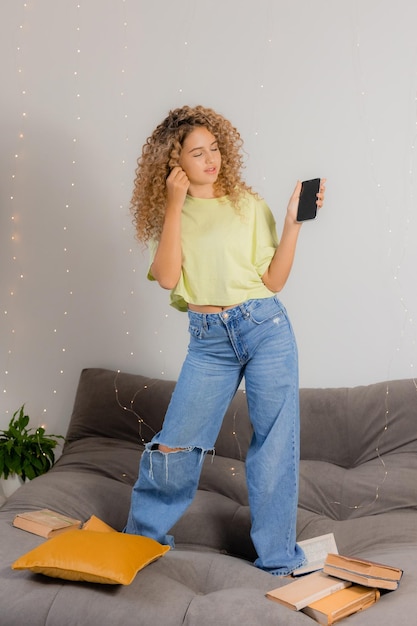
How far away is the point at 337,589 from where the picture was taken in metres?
2.06

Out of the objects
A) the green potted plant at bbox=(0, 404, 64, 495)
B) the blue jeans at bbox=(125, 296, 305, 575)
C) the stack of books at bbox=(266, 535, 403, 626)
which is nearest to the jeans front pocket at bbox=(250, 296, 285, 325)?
Answer: the blue jeans at bbox=(125, 296, 305, 575)

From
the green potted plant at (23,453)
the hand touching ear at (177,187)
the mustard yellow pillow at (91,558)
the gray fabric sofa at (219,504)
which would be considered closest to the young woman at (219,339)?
the hand touching ear at (177,187)

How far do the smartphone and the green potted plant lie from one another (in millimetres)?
1794

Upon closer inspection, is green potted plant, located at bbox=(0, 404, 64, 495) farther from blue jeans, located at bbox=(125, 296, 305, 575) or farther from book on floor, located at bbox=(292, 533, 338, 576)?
book on floor, located at bbox=(292, 533, 338, 576)

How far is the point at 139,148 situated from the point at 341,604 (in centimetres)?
231

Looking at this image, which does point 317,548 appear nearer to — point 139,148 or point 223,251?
point 223,251

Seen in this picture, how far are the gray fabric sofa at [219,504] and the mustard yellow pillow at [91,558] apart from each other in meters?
0.04

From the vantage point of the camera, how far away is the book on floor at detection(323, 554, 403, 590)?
2031 millimetres

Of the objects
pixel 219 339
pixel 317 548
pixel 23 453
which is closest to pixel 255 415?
pixel 219 339

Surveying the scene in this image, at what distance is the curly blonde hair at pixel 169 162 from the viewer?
2404mm

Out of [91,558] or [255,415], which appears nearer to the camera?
[91,558]

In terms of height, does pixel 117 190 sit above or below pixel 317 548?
above

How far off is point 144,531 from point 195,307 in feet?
2.18

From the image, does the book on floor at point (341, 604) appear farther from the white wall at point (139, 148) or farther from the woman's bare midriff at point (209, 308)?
the white wall at point (139, 148)
